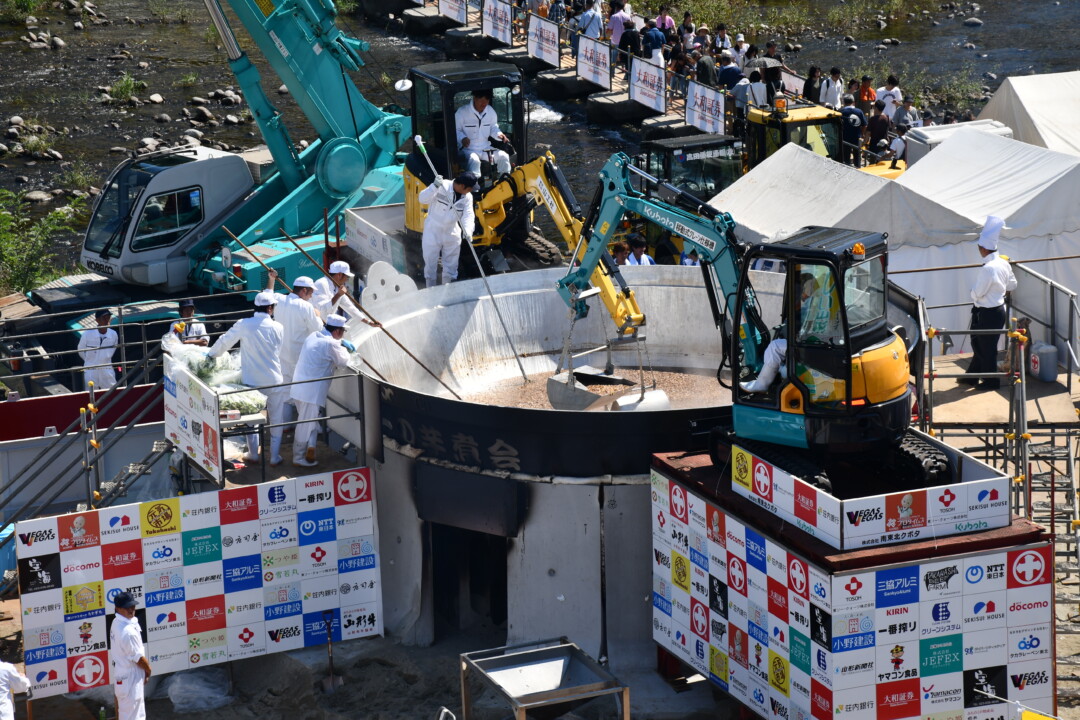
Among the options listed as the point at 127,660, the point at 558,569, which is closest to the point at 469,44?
the point at 558,569

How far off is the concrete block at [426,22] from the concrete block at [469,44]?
6.99 feet

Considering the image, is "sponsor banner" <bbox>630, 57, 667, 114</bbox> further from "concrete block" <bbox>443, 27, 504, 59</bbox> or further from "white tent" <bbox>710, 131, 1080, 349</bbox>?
"white tent" <bbox>710, 131, 1080, 349</bbox>

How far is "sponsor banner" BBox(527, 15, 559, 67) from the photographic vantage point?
122ft

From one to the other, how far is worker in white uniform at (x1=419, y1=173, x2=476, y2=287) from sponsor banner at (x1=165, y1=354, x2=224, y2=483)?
184 inches

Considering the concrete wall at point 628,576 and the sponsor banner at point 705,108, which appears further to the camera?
the sponsor banner at point 705,108

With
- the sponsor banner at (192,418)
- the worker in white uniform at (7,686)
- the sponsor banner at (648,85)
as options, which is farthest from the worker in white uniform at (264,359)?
the sponsor banner at (648,85)

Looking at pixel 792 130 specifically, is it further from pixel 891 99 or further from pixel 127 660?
pixel 127 660

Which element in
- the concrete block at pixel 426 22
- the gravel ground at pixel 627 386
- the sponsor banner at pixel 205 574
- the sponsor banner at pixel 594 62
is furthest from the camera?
the concrete block at pixel 426 22

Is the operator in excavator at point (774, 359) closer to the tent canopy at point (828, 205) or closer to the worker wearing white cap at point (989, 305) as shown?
the worker wearing white cap at point (989, 305)

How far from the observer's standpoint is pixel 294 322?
15.5 m

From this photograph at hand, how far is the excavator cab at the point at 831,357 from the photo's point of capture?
40.2ft

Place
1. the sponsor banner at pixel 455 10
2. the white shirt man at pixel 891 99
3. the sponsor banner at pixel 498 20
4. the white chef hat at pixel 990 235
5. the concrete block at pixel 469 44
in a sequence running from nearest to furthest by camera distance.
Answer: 1. the white chef hat at pixel 990 235
2. the white shirt man at pixel 891 99
3. the sponsor banner at pixel 498 20
4. the concrete block at pixel 469 44
5. the sponsor banner at pixel 455 10

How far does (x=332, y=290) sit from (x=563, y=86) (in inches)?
840

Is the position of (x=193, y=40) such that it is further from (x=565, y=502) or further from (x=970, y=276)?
(x=565, y=502)
